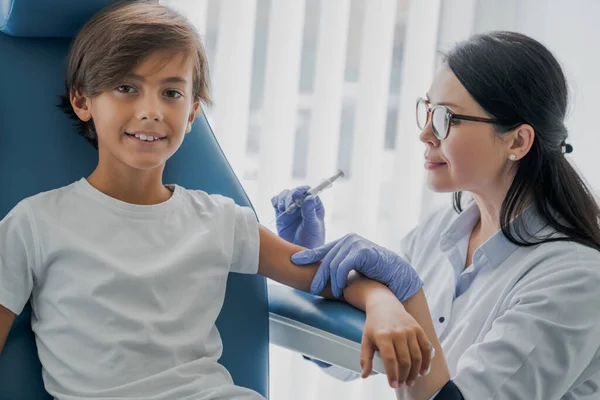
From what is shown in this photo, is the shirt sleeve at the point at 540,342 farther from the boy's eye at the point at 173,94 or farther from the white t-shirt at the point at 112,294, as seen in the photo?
the boy's eye at the point at 173,94

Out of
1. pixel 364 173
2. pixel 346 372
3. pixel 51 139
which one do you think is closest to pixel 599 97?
pixel 364 173

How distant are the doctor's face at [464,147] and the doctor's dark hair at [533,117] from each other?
0.8 inches

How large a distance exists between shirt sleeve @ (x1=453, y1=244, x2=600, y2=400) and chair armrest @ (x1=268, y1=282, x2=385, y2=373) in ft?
0.78

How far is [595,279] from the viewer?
1.48m

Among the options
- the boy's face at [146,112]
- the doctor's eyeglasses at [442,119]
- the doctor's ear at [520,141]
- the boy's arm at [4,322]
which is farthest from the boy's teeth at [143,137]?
the doctor's ear at [520,141]

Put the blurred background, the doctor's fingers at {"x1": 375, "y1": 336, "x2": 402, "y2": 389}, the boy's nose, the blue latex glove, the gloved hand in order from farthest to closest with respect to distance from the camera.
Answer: the blurred background < the gloved hand < the blue latex glove < the boy's nose < the doctor's fingers at {"x1": 375, "y1": 336, "x2": 402, "y2": 389}

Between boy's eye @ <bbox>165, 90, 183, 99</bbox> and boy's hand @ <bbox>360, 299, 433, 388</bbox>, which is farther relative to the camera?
boy's eye @ <bbox>165, 90, 183, 99</bbox>

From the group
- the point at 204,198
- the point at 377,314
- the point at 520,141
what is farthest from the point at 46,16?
the point at 520,141

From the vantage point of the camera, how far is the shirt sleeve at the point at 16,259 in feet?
4.09

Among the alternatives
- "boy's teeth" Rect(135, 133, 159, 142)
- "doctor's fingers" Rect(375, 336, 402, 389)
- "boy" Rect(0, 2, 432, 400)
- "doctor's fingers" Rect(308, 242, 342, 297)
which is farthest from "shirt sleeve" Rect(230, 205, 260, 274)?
"doctor's fingers" Rect(375, 336, 402, 389)

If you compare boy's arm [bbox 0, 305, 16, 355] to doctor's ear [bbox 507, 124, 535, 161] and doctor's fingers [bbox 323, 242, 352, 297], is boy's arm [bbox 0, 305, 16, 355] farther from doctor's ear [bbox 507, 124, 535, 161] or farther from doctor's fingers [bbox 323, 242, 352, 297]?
doctor's ear [bbox 507, 124, 535, 161]

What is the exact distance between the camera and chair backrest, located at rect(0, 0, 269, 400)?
1336 mm

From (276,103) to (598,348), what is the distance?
1186 millimetres

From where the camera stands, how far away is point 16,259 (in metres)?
1.26
